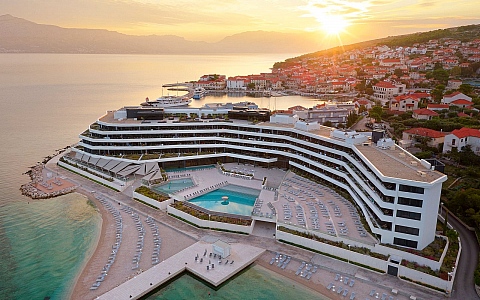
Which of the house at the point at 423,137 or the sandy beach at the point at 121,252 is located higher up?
the house at the point at 423,137

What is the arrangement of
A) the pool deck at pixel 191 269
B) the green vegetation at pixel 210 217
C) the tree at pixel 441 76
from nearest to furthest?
the pool deck at pixel 191 269
the green vegetation at pixel 210 217
the tree at pixel 441 76

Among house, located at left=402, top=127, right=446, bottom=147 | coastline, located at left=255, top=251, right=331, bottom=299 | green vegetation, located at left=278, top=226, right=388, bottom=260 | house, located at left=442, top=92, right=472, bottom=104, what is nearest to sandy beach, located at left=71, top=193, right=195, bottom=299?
coastline, located at left=255, top=251, right=331, bottom=299

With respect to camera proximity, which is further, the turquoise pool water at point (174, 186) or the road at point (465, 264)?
the turquoise pool water at point (174, 186)

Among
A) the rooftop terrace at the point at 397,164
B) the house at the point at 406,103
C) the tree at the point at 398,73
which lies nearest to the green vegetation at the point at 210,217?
the rooftop terrace at the point at 397,164

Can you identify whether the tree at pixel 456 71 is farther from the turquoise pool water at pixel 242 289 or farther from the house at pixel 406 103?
the turquoise pool water at pixel 242 289

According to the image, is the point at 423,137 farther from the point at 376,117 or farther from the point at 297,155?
the point at 297,155

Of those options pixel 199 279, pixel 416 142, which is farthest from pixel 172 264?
pixel 416 142

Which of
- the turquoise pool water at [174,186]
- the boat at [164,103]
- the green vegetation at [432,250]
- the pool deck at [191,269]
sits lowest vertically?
the pool deck at [191,269]
